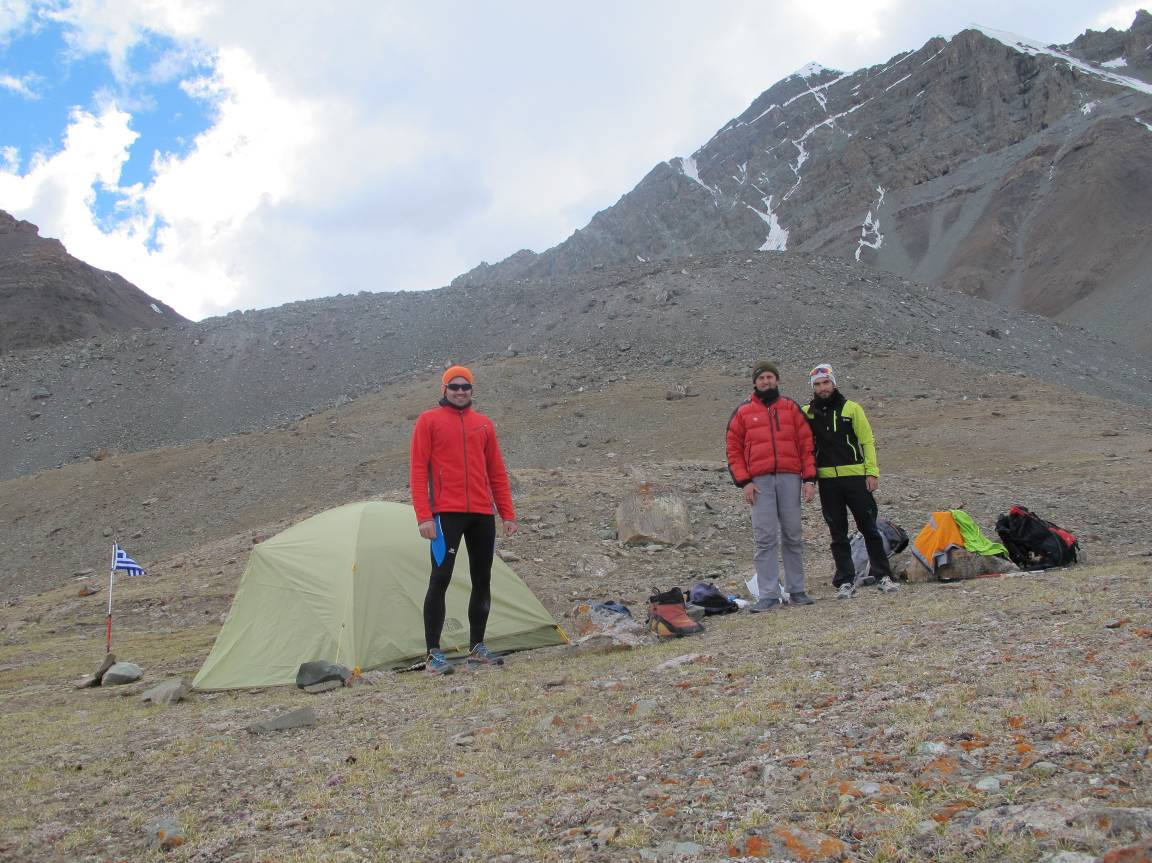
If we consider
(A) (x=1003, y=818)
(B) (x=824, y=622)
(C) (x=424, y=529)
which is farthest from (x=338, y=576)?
(A) (x=1003, y=818)

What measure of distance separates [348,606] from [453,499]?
1.62 m

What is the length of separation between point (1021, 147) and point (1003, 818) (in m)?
129

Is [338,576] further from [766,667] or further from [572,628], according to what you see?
[766,667]

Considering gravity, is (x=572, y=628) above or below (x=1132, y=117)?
below

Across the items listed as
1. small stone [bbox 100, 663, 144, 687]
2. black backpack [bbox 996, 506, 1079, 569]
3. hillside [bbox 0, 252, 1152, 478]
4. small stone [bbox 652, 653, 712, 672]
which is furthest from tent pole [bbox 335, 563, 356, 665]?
hillside [bbox 0, 252, 1152, 478]

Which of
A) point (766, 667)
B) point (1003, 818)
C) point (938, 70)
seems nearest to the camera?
point (1003, 818)

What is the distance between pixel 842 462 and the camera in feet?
27.2

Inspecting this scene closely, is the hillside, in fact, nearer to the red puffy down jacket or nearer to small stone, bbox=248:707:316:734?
the red puffy down jacket

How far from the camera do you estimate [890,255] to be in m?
104

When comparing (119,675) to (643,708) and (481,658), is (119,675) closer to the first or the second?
(481,658)

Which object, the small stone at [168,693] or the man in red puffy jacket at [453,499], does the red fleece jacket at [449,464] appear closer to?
the man in red puffy jacket at [453,499]

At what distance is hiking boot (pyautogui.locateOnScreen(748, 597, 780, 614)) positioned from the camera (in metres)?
7.92

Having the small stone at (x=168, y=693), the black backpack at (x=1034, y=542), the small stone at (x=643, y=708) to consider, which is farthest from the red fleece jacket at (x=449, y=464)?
the black backpack at (x=1034, y=542)

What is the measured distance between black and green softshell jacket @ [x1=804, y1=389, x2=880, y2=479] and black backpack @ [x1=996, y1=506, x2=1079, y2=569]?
1835mm
